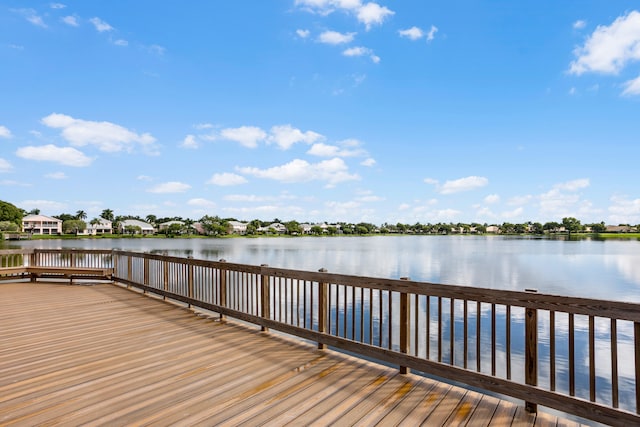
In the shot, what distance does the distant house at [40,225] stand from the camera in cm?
9870

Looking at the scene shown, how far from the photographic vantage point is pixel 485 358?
996 centimetres

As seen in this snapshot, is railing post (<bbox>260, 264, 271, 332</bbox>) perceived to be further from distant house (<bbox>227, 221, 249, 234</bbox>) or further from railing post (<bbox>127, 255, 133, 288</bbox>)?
distant house (<bbox>227, 221, 249, 234</bbox>)

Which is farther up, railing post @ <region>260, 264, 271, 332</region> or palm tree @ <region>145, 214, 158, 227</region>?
palm tree @ <region>145, 214, 158, 227</region>

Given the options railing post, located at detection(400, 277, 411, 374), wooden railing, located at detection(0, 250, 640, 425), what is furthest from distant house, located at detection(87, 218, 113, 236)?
railing post, located at detection(400, 277, 411, 374)

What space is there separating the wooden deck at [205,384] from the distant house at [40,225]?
389ft

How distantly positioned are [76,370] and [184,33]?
37956 millimetres

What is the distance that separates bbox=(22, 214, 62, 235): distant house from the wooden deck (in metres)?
119

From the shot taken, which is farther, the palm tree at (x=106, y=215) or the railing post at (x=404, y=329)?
the palm tree at (x=106, y=215)

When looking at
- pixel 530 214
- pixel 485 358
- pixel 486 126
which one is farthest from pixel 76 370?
pixel 530 214

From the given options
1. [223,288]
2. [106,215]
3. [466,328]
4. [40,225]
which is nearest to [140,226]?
[106,215]

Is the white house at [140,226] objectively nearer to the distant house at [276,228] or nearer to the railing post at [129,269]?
the distant house at [276,228]

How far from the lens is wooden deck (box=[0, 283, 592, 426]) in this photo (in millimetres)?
2822

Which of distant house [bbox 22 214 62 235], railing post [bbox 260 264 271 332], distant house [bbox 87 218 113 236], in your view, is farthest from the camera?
distant house [bbox 87 218 113 236]

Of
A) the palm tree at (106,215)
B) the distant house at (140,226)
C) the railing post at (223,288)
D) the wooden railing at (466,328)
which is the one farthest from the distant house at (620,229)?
the palm tree at (106,215)
